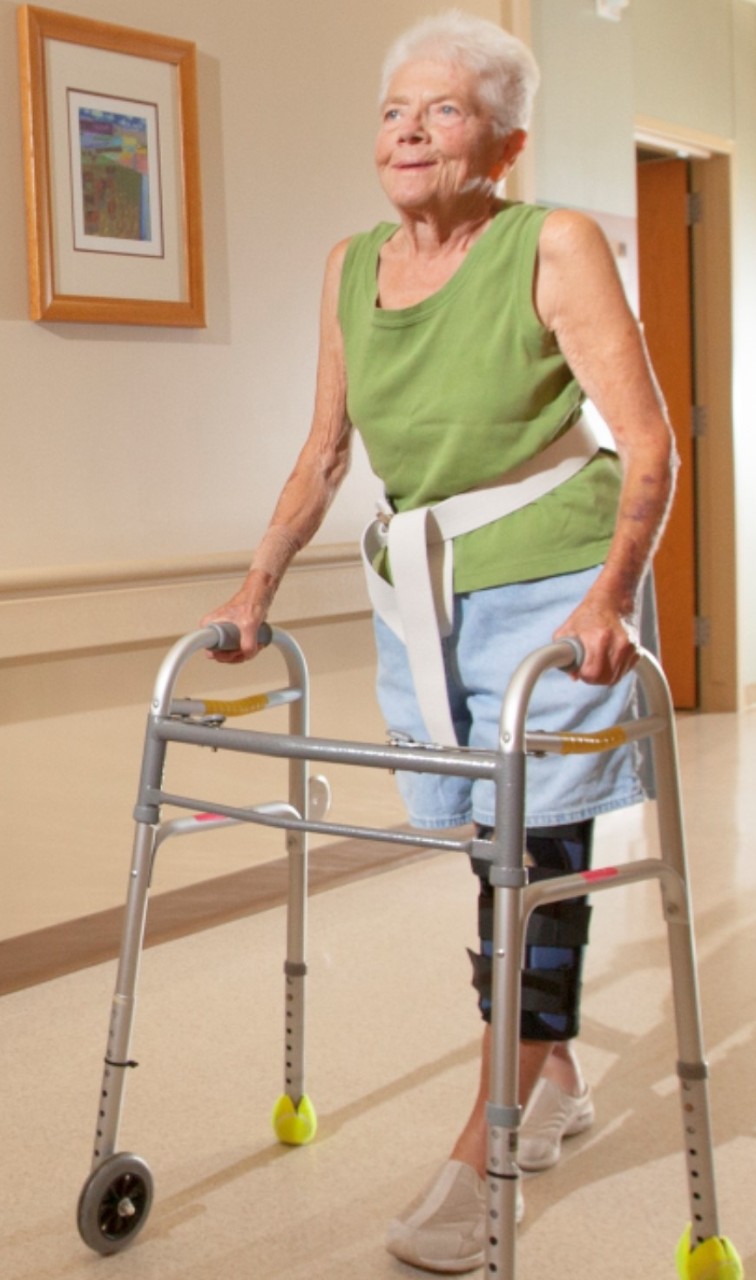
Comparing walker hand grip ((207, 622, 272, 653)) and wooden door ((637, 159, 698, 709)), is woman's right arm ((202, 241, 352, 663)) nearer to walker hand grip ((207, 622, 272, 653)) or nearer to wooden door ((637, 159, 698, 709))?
walker hand grip ((207, 622, 272, 653))

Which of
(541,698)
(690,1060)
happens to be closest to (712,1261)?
(690,1060)

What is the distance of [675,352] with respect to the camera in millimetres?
6586

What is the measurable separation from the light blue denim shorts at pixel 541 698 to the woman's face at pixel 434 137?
0.48m

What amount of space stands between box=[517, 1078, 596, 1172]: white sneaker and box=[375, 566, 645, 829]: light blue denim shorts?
504 mm

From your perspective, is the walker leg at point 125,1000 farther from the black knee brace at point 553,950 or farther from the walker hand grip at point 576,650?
the walker hand grip at point 576,650

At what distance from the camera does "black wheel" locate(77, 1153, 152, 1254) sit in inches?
76.5

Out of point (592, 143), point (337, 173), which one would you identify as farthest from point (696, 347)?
point (337, 173)

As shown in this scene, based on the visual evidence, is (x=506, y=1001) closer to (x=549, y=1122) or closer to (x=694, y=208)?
(x=549, y=1122)

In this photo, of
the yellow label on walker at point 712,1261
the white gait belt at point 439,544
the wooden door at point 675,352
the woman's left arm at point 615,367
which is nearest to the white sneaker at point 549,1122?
the yellow label on walker at point 712,1261

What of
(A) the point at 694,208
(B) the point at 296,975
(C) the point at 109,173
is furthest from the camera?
(A) the point at 694,208

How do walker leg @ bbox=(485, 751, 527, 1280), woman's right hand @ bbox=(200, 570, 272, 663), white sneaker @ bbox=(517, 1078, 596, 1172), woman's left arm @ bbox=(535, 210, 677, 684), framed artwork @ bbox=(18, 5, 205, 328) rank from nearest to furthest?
walker leg @ bbox=(485, 751, 527, 1280) → woman's left arm @ bbox=(535, 210, 677, 684) → woman's right hand @ bbox=(200, 570, 272, 663) → white sneaker @ bbox=(517, 1078, 596, 1172) → framed artwork @ bbox=(18, 5, 205, 328)

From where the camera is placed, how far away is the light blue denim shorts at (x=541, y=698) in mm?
→ 1900

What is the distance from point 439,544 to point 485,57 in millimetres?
571

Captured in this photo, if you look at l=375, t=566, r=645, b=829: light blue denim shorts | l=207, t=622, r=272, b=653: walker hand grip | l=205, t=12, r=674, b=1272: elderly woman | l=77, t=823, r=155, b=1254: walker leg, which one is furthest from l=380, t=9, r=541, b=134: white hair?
l=77, t=823, r=155, b=1254: walker leg
